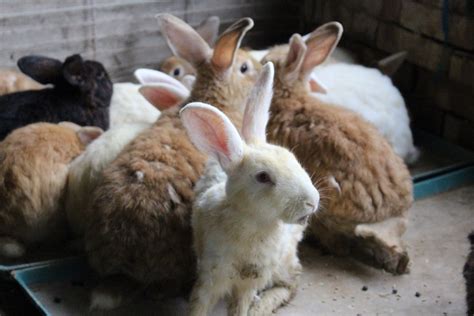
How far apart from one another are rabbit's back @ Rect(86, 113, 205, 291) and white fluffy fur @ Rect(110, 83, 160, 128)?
124 cm

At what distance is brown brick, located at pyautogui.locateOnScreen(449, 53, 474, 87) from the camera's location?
220 inches

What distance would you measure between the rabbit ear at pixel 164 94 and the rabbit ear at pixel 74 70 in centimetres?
52

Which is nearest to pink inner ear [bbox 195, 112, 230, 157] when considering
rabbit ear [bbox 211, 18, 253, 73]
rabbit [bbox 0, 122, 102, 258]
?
rabbit ear [bbox 211, 18, 253, 73]

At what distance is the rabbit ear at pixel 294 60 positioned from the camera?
479 centimetres

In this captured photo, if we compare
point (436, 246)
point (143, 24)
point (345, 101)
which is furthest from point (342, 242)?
point (143, 24)

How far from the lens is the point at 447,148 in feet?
19.1

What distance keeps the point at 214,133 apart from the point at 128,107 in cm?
203

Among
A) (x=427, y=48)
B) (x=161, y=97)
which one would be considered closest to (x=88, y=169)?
(x=161, y=97)

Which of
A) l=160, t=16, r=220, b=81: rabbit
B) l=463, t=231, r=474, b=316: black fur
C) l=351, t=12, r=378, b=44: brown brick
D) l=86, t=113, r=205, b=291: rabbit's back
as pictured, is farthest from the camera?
l=351, t=12, r=378, b=44: brown brick

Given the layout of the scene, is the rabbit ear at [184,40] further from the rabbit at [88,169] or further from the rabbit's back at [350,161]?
the rabbit's back at [350,161]

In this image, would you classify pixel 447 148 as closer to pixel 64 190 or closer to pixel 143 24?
pixel 143 24

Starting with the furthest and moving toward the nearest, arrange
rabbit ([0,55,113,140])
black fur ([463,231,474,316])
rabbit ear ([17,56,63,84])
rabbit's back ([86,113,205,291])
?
1. rabbit ear ([17,56,63,84])
2. rabbit ([0,55,113,140])
3. rabbit's back ([86,113,205,291])
4. black fur ([463,231,474,316])

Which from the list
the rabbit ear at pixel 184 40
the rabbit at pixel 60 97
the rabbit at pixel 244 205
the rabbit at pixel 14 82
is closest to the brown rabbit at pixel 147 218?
the rabbit at pixel 244 205

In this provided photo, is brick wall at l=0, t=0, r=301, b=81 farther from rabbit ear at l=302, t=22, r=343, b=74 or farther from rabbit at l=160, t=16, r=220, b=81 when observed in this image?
rabbit ear at l=302, t=22, r=343, b=74
